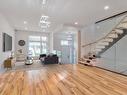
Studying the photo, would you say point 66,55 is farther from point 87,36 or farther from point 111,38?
point 111,38

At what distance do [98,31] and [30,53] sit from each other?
7.51 metres

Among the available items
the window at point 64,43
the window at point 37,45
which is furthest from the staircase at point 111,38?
the window at point 37,45

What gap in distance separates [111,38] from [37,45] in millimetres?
8096

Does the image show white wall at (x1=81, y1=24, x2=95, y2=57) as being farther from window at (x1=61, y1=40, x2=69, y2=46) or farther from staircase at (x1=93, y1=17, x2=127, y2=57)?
window at (x1=61, y1=40, x2=69, y2=46)

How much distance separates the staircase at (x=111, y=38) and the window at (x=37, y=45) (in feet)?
21.1

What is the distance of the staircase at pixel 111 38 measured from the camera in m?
5.40

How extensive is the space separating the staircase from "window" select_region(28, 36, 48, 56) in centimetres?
642

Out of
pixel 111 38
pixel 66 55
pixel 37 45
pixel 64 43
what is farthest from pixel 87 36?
pixel 37 45

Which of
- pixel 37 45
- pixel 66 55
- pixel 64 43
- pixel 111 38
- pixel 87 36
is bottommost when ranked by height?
pixel 66 55

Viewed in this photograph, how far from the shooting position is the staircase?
5402 mm

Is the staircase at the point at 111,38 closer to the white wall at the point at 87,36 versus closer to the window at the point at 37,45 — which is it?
the white wall at the point at 87,36

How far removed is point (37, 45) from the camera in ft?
38.4

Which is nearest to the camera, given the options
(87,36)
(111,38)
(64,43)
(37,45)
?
(111,38)

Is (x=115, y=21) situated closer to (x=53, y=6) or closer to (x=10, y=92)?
(x=53, y=6)
